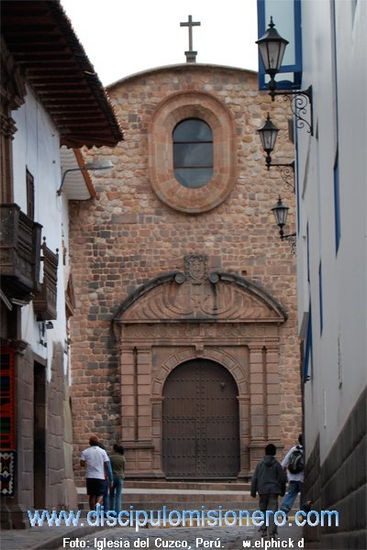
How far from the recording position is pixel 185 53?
33625 millimetres

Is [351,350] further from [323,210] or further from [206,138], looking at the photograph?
[206,138]

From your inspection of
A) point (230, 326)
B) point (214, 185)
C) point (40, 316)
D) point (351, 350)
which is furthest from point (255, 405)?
point (351, 350)

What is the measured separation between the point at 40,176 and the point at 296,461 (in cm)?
543

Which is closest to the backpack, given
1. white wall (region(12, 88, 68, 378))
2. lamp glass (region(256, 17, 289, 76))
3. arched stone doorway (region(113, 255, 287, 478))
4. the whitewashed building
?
the whitewashed building

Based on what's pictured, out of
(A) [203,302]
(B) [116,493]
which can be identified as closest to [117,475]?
(B) [116,493]

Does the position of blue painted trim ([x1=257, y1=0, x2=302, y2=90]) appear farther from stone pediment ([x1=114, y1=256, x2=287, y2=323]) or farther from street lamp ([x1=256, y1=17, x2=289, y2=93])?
stone pediment ([x1=114, y1=256, x2=287, y2=323])

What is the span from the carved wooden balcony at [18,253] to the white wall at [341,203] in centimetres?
337

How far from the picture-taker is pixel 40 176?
66.0 ft

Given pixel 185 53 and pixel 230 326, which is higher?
pixel 185 53

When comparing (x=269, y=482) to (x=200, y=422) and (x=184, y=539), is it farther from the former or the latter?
(x=200, y=422)

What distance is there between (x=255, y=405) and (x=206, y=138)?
20.3 ft

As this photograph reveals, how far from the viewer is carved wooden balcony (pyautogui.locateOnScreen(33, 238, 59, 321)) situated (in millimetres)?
18812

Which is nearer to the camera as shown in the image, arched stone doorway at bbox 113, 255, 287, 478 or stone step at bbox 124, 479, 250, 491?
stone step at bbox 124, 479, 250, 491

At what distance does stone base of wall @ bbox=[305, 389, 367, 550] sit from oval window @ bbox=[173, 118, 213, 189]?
853 inches
